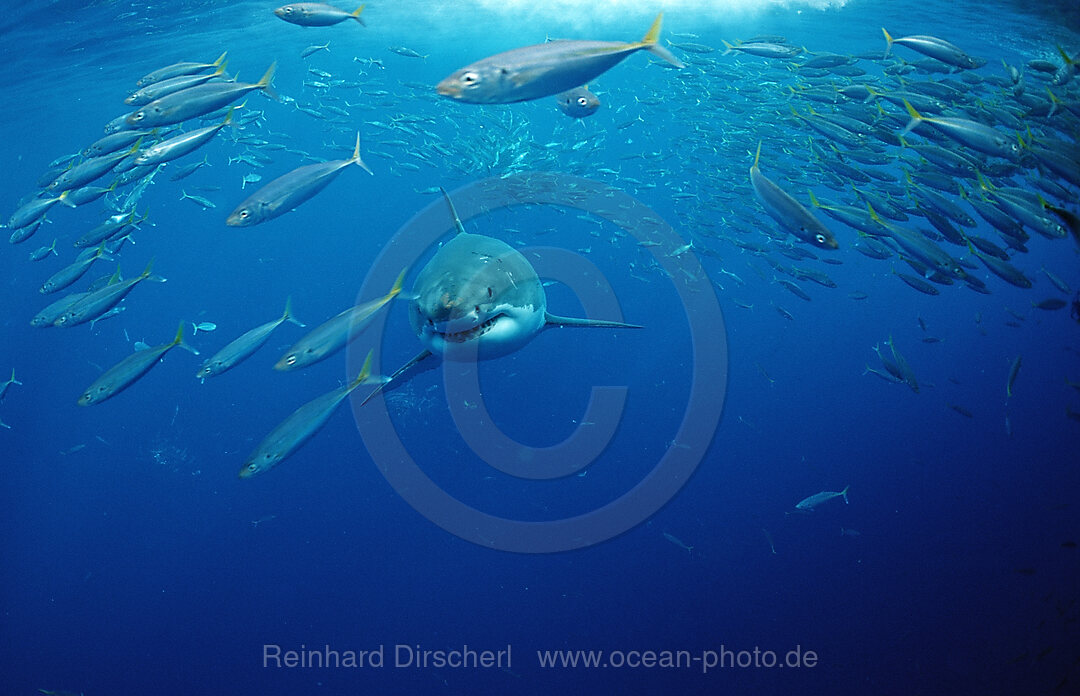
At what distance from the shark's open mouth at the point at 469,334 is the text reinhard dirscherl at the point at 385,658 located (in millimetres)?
5655

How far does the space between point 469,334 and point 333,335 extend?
1.53 metres

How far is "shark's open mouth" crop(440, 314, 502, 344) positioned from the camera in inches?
113

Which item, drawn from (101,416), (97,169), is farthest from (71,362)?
(97,169)

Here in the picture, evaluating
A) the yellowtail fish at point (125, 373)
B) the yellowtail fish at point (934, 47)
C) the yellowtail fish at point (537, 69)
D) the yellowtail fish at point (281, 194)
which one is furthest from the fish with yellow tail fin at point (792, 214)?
the yellowtail fish at point (125, 373)

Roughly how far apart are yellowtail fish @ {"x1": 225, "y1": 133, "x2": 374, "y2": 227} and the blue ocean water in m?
5.56

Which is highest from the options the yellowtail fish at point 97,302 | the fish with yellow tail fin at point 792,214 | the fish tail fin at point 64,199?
the fish with yellow tail fin at point 792,214

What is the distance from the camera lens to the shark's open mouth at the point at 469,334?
2863 millimetres

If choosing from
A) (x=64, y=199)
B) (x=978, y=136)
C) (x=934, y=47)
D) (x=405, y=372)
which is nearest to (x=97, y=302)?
(x=64, y=199)

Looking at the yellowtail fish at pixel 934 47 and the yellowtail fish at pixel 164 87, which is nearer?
the yellowtail fish at pixel 164 87

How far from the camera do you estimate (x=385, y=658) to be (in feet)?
22.5

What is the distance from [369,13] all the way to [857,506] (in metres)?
22.0

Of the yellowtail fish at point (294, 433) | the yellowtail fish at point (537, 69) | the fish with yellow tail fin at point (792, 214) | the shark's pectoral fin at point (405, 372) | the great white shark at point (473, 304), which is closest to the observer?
the yellowtail fish at point (537, 69)

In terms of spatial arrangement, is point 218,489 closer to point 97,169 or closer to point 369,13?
point 97,169

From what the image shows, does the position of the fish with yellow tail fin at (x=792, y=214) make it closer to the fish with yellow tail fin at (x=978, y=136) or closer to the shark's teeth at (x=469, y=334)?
the fish with yellow tail fin at (x=978, y=136)
